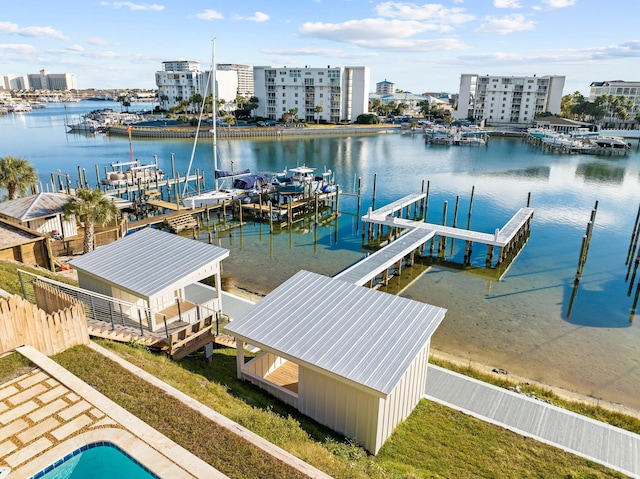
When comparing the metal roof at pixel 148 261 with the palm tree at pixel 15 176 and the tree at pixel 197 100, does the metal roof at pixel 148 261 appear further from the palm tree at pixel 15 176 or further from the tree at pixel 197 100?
the tree at pixel 197 100

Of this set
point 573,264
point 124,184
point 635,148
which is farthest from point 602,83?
point 124,184

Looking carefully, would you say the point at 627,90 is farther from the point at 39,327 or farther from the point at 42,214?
the point at 39,327

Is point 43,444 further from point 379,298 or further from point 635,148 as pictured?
point 635,148

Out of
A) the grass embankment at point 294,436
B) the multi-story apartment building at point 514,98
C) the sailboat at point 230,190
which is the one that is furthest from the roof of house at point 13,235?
the multi-story apartment building at point 514,98

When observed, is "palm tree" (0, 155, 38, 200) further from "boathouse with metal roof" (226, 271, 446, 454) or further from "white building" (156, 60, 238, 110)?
"white building" (156, 60, 238, 110)

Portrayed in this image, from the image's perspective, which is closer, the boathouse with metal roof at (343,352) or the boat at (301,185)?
the boathouse with metal roof at (343,352)

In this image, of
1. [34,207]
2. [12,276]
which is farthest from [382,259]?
[34,207]

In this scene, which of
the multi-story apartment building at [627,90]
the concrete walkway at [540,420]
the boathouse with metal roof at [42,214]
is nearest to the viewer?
the concrete walkway at [540,420]
